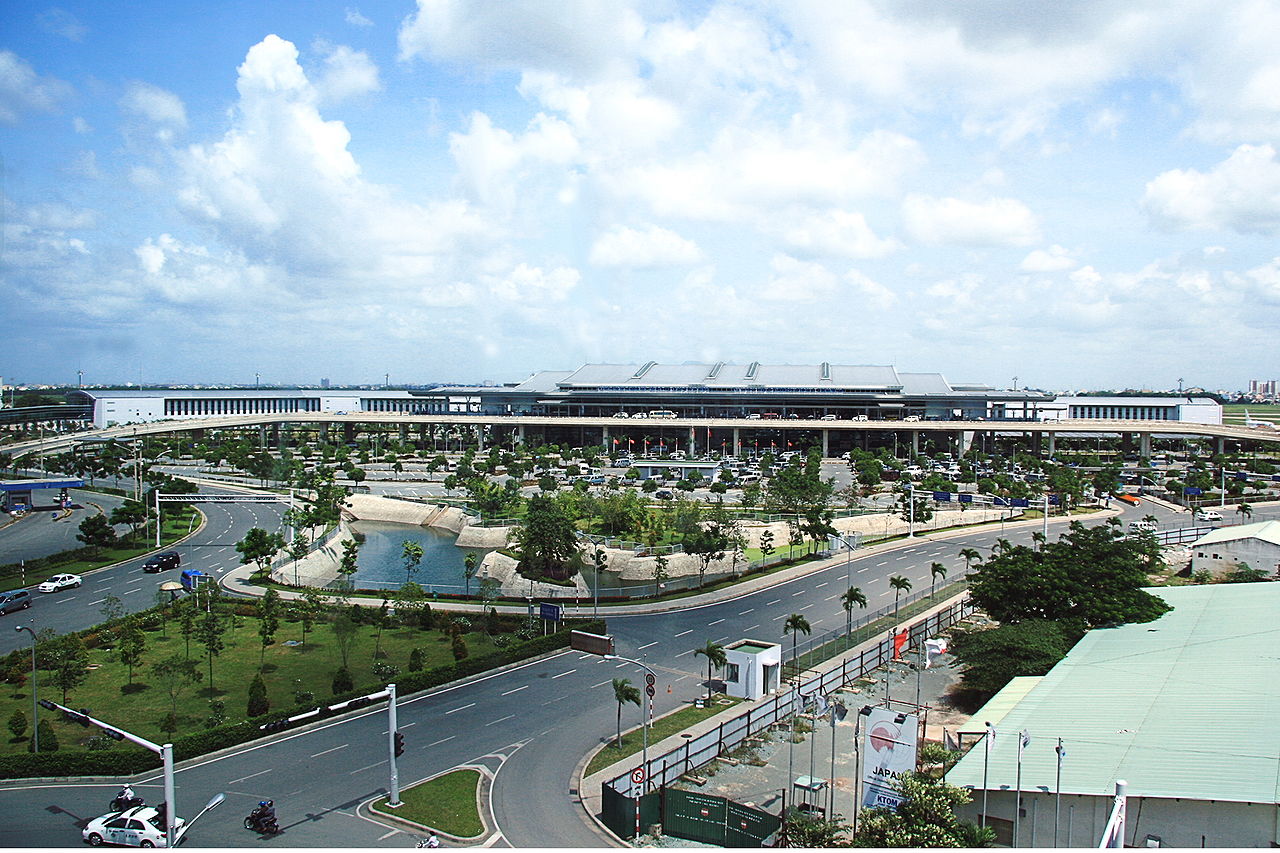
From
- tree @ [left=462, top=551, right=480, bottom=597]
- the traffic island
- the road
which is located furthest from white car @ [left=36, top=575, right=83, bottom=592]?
the traffic island

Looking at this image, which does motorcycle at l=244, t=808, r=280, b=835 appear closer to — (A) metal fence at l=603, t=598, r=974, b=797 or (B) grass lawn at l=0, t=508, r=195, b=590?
(A) metal fence at l=603, t=598, r=974, b=797

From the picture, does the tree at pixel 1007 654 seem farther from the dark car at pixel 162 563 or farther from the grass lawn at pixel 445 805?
the dark car at pixel 162 563

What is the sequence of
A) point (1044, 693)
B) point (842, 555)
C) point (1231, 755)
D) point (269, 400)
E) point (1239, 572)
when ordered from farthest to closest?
point (269, 400)
point (842, 555)
point (1239, 572)
point (1044, 693)
point (1231, 755)

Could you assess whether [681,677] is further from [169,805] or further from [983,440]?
→ [983,440]

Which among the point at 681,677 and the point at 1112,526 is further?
the point at 1112,526

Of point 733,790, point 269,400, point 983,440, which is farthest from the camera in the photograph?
point 269,400

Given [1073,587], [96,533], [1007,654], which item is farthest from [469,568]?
Answer: [1073,587]

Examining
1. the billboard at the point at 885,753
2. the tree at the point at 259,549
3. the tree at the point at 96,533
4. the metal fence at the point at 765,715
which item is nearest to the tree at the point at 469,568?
the tree at the point at 259,549

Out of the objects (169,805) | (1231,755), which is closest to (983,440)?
(1231,755)
